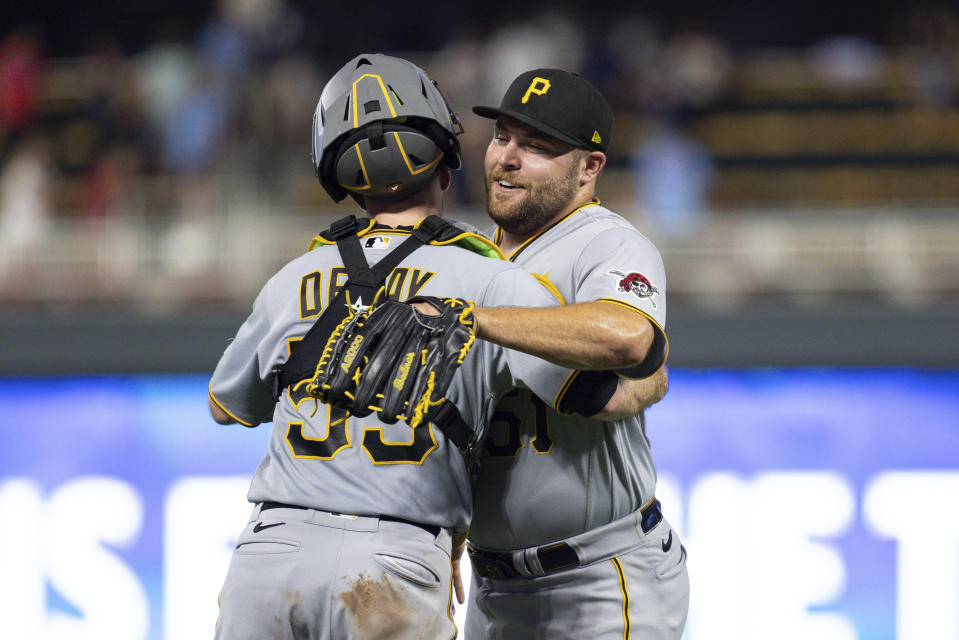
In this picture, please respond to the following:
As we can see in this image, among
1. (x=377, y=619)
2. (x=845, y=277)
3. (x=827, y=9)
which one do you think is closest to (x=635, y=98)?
(x=845, y=277)

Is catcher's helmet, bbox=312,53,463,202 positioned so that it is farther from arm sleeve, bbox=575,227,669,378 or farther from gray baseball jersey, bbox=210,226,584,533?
arm sleeve, bbox=575,227,669,378

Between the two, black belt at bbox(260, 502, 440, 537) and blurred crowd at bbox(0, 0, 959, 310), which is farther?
blurred crowd at bbox(0, 0, 959, 310)

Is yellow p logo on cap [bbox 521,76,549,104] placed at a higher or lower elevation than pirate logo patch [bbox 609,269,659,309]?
higher

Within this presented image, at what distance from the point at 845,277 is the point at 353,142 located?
185 inches

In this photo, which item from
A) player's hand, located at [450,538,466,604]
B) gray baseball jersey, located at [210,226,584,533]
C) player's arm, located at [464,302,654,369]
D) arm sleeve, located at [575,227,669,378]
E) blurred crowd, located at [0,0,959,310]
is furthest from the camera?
blurred crowd, located at [0,0,959,310]

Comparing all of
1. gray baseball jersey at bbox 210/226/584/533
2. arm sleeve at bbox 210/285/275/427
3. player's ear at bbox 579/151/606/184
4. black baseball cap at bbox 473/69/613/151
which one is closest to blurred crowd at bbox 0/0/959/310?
player's ear at bbox 579/151/606/184

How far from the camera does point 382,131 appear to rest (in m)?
2.60

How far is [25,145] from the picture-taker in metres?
7.66

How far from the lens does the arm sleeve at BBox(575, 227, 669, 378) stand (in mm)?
2557

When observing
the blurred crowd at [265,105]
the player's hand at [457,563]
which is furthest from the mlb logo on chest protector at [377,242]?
the blurred crowd at [265,105]

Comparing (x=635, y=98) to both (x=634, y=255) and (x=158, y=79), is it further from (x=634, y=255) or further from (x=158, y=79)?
(x=634, y=255)

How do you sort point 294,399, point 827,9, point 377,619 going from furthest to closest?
1. point 827,9
2. point 294,399
3. point 377,619

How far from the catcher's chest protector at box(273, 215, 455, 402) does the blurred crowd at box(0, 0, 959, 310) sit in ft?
14.5

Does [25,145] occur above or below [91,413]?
above
